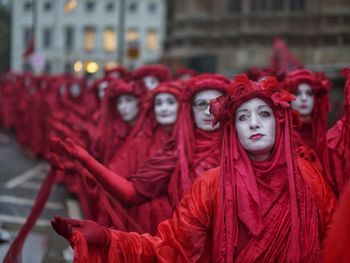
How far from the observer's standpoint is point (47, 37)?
69.7m

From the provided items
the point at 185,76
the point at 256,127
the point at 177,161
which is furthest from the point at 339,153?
the point at 185,76

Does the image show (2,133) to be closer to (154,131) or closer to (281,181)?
(154,131)

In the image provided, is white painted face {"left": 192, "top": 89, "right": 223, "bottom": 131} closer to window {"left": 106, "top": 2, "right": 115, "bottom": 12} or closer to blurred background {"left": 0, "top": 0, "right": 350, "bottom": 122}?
blurred background {"left": 0, "top": 0, "right": 350, "bottom": 122}

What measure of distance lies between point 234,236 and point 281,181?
0.38 metres

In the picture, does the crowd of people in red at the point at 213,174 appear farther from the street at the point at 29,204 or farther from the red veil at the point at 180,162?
the street at the point at 29,204

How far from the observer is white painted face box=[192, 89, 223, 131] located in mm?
4871

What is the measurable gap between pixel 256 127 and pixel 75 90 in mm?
11528

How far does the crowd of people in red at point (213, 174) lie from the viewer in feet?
11.0

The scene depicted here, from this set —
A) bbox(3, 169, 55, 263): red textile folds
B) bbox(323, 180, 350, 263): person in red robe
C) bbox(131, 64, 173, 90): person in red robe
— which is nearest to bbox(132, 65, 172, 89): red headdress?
bbox(131, 64, 173, 90): person in red robe

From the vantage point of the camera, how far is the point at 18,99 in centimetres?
2114

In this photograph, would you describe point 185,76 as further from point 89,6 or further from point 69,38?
point 89,6

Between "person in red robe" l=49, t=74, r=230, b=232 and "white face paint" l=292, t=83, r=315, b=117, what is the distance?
4.05 ft

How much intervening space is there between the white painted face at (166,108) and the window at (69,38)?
6318cm

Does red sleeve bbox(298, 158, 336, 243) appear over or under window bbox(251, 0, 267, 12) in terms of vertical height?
under
